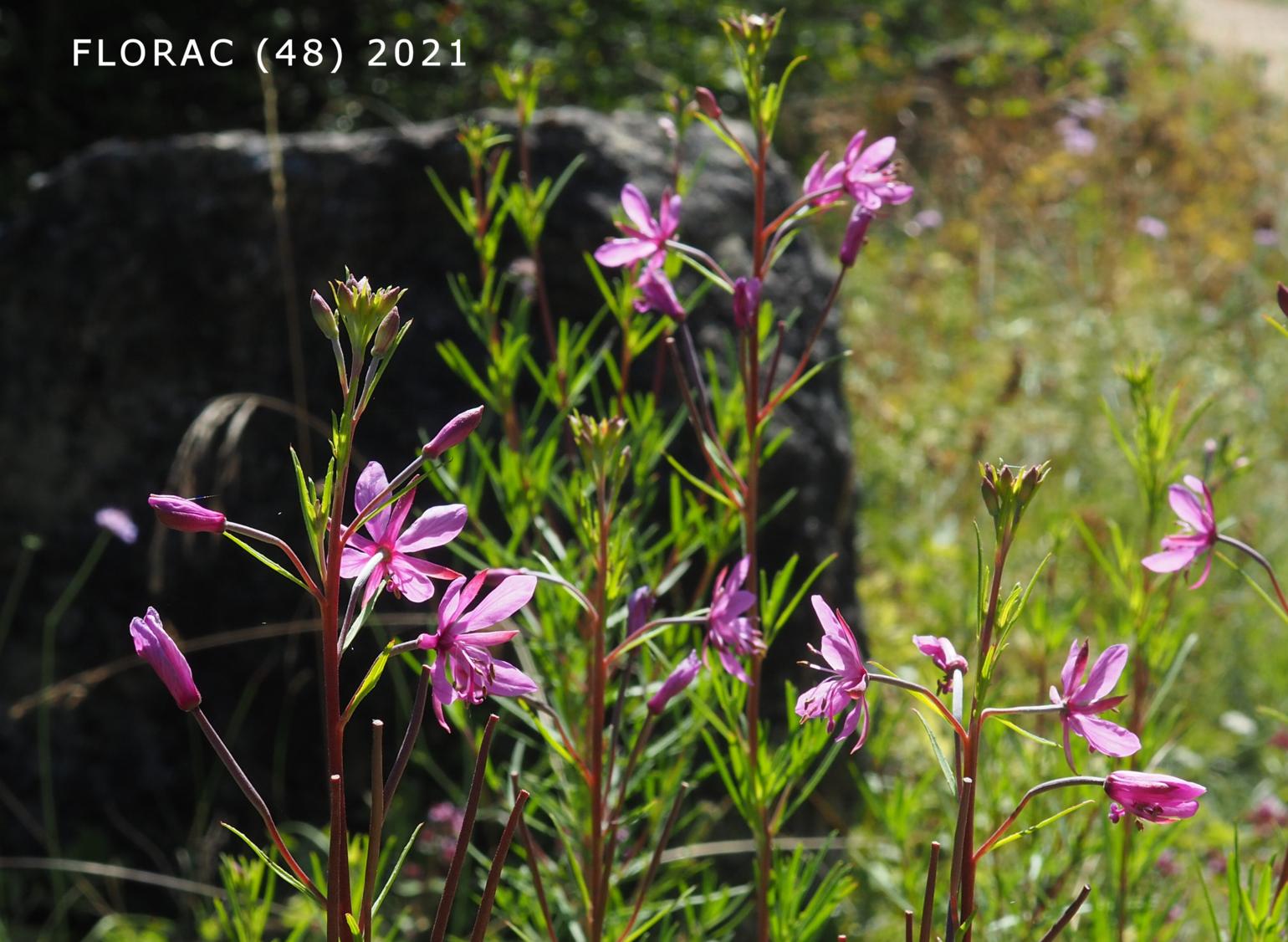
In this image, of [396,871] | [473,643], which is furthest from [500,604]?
[396,871]

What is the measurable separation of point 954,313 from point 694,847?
13.3 feet

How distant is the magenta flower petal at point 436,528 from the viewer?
35.3 inches

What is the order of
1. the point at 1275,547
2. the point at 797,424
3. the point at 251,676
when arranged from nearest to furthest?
the point at 797,424 < the point at 251,676 < the point at 1275,547

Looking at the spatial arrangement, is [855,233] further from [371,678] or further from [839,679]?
[371,678]

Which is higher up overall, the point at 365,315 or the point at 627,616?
the point at 365,315

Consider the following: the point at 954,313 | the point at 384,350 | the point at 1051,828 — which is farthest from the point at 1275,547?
the point at 384,350

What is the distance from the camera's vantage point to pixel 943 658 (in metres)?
0.95

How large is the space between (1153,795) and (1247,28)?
15.0m

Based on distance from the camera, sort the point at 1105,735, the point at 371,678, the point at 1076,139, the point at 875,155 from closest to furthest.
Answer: the point at 371,678 → the point at 1105,735 → the point at 875,155 → the point at 1076,139

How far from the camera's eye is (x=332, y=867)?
0.90 metres

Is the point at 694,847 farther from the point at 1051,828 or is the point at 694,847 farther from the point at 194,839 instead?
the point at 194,839

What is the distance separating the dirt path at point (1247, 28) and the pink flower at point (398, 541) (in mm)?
10057

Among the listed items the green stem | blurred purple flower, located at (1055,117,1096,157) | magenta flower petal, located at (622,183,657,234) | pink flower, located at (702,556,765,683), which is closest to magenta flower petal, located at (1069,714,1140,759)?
pink flower, located at (702,556,765,683)

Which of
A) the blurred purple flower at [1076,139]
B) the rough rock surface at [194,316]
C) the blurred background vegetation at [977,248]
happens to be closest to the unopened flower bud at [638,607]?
the blurred background vegetation at [977,248]
